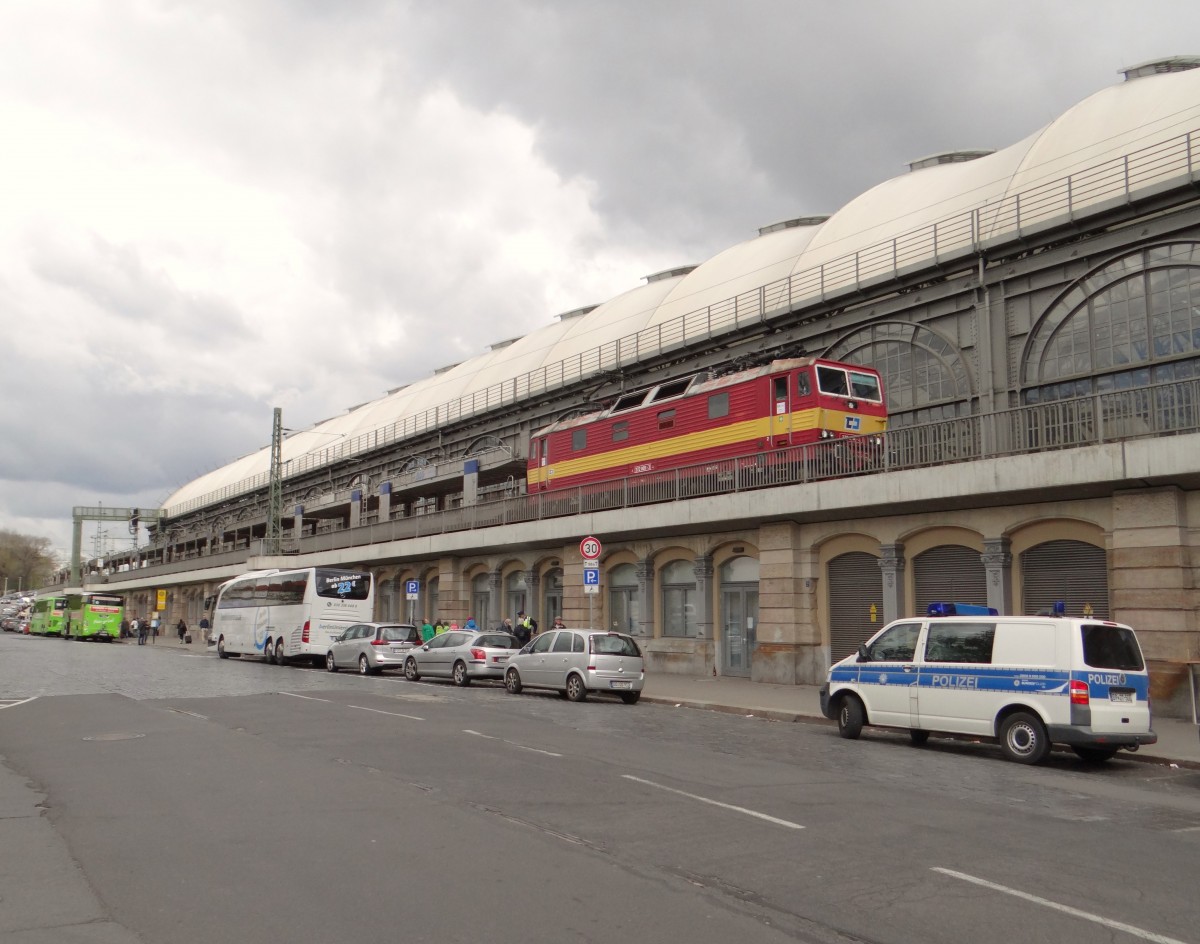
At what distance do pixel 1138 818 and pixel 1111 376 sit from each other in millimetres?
18133

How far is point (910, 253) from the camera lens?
31859mm

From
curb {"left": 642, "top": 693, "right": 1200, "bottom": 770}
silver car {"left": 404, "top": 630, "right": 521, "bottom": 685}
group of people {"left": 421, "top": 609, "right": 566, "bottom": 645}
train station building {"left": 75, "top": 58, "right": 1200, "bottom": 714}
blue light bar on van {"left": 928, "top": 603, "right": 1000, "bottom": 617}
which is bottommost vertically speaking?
curb {"left": 642, "top": 693, "right": 1200, "bottom": 770}

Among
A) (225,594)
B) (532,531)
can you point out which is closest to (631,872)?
(532,531)

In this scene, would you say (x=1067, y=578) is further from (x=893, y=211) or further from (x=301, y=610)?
(x=301, y=610)

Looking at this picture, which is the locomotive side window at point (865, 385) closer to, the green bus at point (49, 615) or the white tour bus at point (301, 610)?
the white tour bus at point (301, 610)

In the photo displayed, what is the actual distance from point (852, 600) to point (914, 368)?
27.8ft

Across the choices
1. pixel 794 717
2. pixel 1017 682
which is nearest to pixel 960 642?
pixel 1017 682

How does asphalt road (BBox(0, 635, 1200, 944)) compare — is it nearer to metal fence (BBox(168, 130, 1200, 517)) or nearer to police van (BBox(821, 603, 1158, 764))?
police van (BBox(821, 603, 1158, 764))

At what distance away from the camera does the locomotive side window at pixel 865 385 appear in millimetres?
26625

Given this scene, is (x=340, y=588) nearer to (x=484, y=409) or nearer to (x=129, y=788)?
(x=484, y=409)

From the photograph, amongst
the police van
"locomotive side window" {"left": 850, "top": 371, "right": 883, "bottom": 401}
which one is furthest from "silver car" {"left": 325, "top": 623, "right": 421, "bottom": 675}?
the police van

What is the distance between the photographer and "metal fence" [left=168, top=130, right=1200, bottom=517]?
85.3 feet

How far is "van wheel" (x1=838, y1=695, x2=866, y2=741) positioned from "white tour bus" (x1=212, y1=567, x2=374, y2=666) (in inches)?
931

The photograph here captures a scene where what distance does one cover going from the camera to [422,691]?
24359mm
